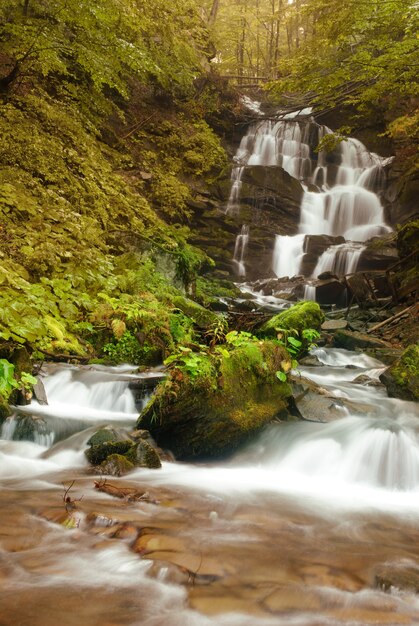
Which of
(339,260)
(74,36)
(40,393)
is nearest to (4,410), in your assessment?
(40,393)

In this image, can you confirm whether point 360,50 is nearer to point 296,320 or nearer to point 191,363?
point 296,320

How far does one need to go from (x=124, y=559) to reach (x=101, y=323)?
543 centimetres

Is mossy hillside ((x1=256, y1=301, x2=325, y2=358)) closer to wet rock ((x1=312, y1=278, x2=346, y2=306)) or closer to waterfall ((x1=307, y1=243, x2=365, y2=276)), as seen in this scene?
wet rock ((x1=312, y1=278, x2=346, y2=306))

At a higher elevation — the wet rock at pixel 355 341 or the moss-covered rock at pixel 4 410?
the wet rock at pixel 355 341

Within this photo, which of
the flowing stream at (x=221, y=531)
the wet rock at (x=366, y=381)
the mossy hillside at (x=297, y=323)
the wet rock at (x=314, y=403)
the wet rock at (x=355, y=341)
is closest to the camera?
→ the flowing stream at (x=221, y=531)

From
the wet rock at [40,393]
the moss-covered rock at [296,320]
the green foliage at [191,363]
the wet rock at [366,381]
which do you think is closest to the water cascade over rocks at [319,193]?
the moss-covered rock at [296,320]

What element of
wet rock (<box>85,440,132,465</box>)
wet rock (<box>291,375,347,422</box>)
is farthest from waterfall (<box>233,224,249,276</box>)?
wet rock (<box>85,440,132,465</box>)

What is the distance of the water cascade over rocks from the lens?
18438 millimetres

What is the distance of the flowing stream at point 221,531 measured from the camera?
1946 mm

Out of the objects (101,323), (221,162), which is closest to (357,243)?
(221,162)

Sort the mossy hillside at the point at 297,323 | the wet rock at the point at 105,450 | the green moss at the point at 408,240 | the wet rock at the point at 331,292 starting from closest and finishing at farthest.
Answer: the wet rock at the point at 105,450 → the mossy hillside at the point at 297,323 → the green moss at the point at 408,240 → the wet rock at the point at 331,292

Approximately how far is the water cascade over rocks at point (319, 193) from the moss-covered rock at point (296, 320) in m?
7.86

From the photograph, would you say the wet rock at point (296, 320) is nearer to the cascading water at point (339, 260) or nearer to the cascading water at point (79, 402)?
the cascading water at point (79, 402)

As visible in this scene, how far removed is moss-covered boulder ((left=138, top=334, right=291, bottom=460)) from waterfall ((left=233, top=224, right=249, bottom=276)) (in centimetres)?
1358
